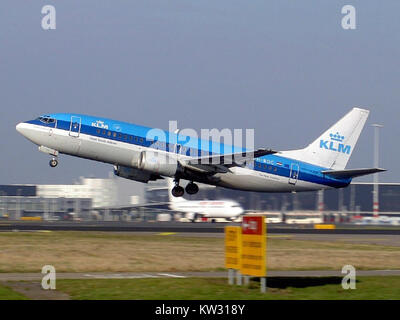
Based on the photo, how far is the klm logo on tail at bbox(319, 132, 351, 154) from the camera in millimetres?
60375

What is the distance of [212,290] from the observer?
77.7 ft

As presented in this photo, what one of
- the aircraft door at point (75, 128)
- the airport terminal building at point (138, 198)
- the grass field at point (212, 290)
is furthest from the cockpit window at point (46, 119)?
the airport terminal building at point (138, 198)

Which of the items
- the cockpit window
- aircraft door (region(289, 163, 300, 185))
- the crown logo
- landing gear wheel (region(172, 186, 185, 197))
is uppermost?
the crown logo

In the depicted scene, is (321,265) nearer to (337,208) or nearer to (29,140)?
(29,140)

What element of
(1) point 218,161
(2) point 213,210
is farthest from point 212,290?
(2) point 213,210

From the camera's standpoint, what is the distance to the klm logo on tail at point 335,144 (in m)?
60.4

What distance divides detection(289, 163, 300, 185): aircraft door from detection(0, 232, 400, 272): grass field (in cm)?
910

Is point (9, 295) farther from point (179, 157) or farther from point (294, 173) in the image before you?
point (294, 173)

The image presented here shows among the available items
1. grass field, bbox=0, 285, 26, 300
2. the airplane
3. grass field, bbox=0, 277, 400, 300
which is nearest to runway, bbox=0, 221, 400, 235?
the airplane

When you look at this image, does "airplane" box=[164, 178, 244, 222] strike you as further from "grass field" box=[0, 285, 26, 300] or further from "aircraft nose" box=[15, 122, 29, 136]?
"grass field" box=[0, 285, 26, 300]

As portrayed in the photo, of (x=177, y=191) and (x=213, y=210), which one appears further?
(x=213, y=210)

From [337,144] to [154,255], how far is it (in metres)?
28.4

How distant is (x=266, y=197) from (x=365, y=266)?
358 ft

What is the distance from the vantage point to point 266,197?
5694 inches
